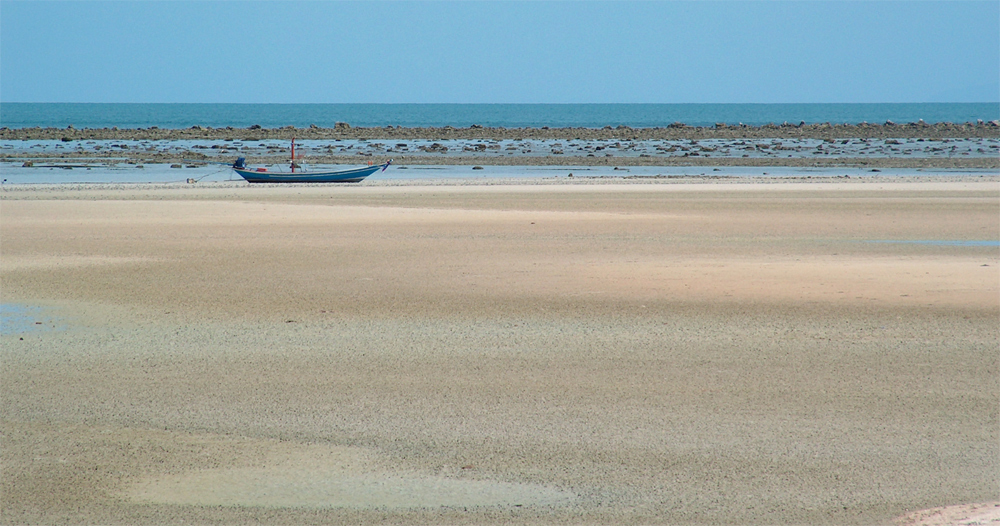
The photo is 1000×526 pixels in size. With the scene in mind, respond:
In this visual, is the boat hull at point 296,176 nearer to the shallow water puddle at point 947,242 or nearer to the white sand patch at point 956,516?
the shallow water puddle at point 947,242

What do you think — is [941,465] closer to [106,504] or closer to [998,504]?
[998,504]

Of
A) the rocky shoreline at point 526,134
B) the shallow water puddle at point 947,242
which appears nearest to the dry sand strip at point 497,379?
the shallow water puddle at point 947,242

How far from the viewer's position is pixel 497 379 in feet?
27.0

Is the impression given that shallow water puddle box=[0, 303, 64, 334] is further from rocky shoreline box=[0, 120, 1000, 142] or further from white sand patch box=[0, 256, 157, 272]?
rocky shoreline box=[0, 120, 1000, 142]

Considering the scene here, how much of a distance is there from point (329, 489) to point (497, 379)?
2.61m

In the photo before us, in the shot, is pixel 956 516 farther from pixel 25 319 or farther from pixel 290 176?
pixel 290 176

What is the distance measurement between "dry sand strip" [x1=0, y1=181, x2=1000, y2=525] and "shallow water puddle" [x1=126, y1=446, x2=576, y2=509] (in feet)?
0.07

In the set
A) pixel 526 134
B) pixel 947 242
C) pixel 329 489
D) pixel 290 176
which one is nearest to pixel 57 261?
pixel 329 489

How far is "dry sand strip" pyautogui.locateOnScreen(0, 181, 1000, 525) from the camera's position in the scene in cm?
581

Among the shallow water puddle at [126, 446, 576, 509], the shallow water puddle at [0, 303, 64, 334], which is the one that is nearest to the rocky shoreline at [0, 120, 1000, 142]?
the shallow water puddle at [0, 303, 64, 334]

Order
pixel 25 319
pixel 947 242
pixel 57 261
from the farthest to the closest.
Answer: pixel 947 242 < pixel 57 261 < pixel 25 319

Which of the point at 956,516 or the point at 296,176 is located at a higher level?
the point at 296,176

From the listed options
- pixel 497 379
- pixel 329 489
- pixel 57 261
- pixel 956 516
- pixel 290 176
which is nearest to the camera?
pixel 956 516

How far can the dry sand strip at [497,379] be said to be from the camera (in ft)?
19.1
